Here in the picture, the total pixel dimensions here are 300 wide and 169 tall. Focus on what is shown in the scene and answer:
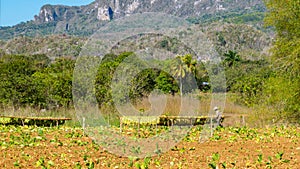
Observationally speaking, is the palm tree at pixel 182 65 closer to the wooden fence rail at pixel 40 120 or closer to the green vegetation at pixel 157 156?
the green vegetation at pixel 157 156

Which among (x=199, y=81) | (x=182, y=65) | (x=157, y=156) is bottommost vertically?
(x=157, y=156)

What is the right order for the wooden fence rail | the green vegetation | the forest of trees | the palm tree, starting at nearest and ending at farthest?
the green vegetation < the palm tree < the forest of trees < the wooden fence rail

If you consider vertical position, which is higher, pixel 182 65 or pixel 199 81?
pixel 182 65

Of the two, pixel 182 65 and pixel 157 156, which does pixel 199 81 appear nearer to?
pixel 182 65

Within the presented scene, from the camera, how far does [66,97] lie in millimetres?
30906

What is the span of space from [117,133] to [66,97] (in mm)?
17364

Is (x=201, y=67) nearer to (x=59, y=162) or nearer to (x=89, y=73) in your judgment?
(x=89, y=73)

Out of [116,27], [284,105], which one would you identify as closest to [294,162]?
[116,27]

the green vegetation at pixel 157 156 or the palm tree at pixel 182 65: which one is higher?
the palm tree at pixel 182 65

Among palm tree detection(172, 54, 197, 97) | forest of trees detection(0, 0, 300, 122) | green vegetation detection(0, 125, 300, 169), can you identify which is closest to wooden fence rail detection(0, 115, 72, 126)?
forest of trees detection(0, 0, 300, 122)

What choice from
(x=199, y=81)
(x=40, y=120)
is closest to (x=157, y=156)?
(x=40, y=120)

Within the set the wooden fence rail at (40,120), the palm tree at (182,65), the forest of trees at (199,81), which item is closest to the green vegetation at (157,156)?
the forest of trees at (199,81)

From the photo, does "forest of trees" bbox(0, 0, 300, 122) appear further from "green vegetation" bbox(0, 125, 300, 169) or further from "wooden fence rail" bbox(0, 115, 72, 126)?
Result: "green vegetation" bbox(0, 125, 300, 169)

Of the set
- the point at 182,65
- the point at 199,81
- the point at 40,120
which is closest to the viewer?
the point at 182,65
